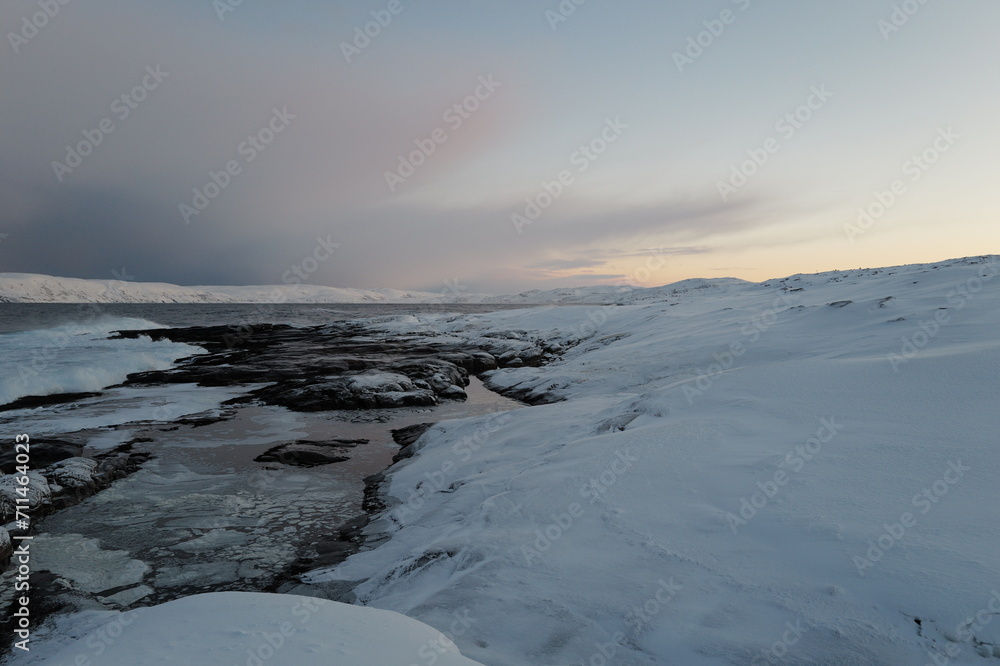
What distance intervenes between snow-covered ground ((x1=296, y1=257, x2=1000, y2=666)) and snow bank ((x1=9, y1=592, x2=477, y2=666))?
70cm

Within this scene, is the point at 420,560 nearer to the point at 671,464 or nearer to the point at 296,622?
the point at 296,622

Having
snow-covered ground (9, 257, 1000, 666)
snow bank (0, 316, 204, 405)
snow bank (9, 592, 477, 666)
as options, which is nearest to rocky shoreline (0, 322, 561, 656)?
snow-covered ground (9, 257, 1000, 666)

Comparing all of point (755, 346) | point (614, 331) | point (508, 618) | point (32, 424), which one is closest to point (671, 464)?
point (508, 618)

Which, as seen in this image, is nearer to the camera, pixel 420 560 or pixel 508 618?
pixel 508 618

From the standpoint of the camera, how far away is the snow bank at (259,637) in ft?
9.30

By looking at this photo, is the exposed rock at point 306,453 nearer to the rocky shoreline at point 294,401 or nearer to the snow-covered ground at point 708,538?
the rocky shoreline at point 294,401

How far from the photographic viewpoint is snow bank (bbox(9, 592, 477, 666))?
9.30 ft

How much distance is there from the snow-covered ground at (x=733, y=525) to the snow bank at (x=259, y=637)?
2.29 ft

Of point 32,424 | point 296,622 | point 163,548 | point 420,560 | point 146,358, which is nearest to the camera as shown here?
point 296,622

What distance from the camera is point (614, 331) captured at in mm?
25062

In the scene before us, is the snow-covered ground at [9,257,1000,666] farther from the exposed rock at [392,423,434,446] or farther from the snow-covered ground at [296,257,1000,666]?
the exposed rock at [392,423,434,446]

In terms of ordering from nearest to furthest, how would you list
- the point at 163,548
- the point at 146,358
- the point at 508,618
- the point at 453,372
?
the point at 508,618, the point at 163,548, the point at 453,372, the point at 146,358

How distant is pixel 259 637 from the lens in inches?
Answer: 119

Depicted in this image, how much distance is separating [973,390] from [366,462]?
33.1 feet
